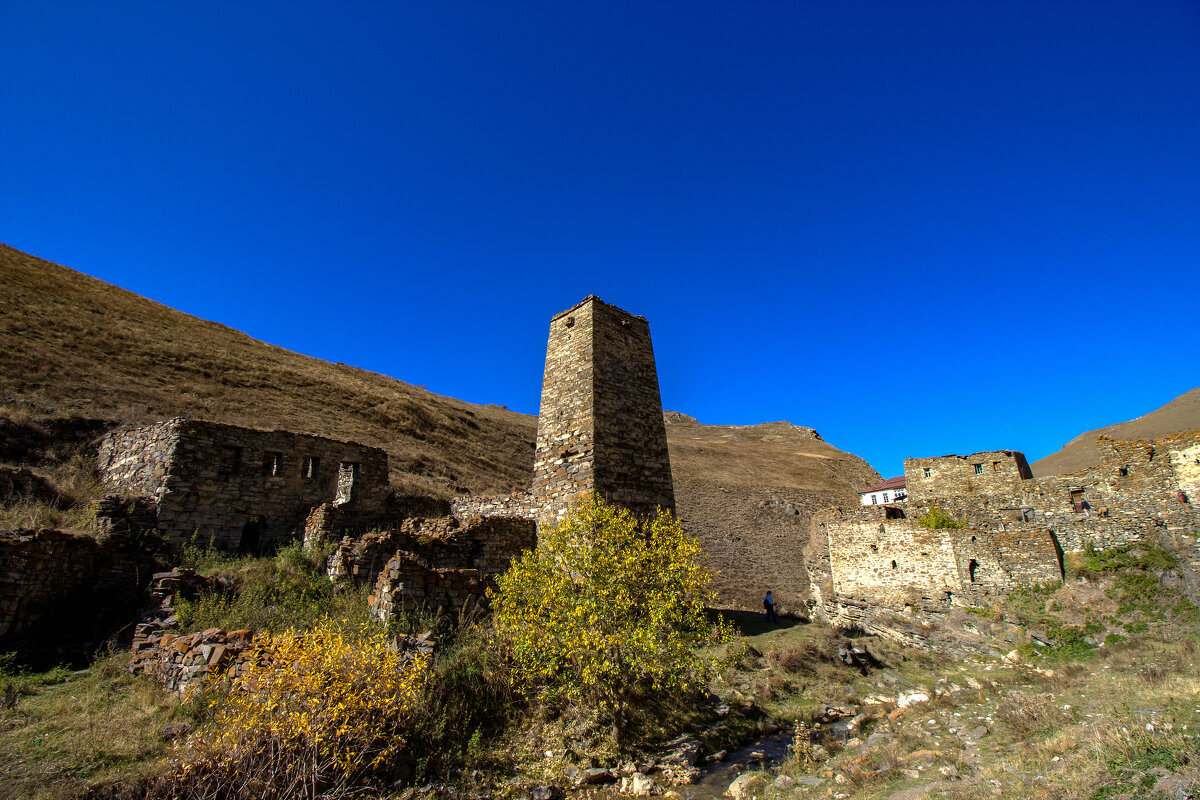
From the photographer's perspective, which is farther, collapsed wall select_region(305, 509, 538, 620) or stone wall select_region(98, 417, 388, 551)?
stone wall select_region(98, 417, 388, 551)

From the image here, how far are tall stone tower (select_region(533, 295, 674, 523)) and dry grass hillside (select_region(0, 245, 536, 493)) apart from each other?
1193cm

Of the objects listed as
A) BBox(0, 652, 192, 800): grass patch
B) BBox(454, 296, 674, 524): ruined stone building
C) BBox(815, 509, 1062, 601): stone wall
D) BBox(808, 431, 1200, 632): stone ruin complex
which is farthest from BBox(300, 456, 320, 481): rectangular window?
BBox(815, 509, 1062, 601): stone wall

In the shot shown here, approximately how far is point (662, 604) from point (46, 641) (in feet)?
30.0

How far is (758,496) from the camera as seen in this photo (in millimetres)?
44344

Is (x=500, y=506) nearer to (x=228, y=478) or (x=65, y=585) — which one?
(x=228, y=478)

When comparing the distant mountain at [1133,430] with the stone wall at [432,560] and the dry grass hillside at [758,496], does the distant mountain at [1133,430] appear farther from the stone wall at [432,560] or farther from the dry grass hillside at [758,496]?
the stone wall at [432,560]

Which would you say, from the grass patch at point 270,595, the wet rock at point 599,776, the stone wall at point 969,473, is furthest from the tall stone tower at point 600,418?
the stone wall at point 969,473

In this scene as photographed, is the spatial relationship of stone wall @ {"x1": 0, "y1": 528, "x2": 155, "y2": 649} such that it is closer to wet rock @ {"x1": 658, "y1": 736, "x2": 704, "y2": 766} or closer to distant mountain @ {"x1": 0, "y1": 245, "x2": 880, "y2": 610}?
wet rock @ {"x1": 658, "y1": 736, "x2": 704, "y2": 766}

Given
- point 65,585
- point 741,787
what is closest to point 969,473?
point 741,787

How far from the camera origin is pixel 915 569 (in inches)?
707

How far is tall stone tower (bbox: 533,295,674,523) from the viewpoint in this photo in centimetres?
1193

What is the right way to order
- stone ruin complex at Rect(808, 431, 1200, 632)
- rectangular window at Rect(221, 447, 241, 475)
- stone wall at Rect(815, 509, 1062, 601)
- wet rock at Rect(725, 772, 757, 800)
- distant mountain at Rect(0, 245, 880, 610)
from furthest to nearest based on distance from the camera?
distant mountain at Rect(0, 245, 880, 610) → stone wall at Rect(815, 509, 1062, 601) → stone ruin complex at Rect(808, 431, 1200, 632) → rectangular window at Rect(221, 447, 241, 475) → wet rock at Rect(725, 772, 757, 800)

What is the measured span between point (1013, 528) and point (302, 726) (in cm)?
1924

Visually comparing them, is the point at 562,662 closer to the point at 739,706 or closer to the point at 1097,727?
the point at 739,706
